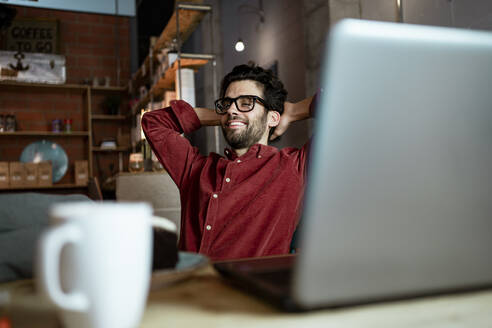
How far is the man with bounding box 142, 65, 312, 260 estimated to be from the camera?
4.48 ft

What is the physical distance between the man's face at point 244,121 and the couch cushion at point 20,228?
94 cm

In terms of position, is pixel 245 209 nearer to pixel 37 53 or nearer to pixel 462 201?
pixel 462 201

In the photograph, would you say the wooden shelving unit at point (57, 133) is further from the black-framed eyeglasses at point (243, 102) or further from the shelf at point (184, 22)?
the black-framed eyeglasses at point (243, 102)

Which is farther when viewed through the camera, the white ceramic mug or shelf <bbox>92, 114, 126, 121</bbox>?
shelf <bbox>92, 114, 126, 121</bbox>

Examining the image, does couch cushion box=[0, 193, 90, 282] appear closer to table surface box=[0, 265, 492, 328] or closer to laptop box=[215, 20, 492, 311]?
table surface box=[0, 265, 492, 328]

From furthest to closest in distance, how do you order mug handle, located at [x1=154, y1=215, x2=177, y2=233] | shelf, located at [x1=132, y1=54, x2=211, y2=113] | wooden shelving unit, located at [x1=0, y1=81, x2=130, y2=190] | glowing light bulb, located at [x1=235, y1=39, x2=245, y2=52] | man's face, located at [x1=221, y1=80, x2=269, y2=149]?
wooden shelving unit, located at [x1=0, y1=81, x2=130, y2=190] < glowing light bulb, located at [x1=235, y1=39, x2=245, y2=52] < shelf, located at [x1=132, y1=54, x2=211, y2=113] < man's face, located at [x1=221, y1=80, x2=269, y2=149] < mug handle, located at [x1=154, y1=215, x2=177, y2=233]

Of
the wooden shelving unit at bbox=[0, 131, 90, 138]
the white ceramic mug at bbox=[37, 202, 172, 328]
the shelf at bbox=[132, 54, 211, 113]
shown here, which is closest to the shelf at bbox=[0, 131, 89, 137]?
the wooden shelving unit at bbox=[0, 131, 90, 138]

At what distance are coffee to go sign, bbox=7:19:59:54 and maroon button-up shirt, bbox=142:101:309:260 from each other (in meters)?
5.23

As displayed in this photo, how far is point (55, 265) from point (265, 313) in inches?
7.8

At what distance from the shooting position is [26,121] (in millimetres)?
5941

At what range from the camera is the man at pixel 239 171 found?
4.48ft

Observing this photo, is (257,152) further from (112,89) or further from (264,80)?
(112,89)

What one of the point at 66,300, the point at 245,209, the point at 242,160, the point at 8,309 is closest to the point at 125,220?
the point at 66,300

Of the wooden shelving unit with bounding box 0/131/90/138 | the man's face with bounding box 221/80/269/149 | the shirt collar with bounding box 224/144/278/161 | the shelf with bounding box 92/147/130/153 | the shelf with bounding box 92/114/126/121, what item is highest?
the shelf with bounding box 92/114/126/121
